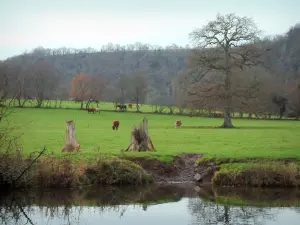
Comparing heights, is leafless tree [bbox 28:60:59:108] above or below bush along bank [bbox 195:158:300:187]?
above

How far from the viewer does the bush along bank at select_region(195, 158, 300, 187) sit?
19.6m

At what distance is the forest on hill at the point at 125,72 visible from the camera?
315ft

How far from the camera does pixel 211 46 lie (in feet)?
173

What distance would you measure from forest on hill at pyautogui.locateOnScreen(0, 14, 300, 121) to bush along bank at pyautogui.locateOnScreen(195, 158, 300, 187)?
192 ft

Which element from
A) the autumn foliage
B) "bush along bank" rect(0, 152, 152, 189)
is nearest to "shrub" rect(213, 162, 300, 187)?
"bush along bank" rect(0, 152, 152, 189)

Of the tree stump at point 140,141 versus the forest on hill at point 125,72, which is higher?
the forest on hill at point 125,72

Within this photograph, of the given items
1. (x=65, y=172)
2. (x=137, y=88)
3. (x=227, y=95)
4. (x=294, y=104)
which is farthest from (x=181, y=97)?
(x=65, y=172)

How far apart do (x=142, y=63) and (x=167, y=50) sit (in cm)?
1262

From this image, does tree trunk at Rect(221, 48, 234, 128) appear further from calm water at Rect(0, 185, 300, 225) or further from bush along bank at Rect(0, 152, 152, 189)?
calm water at Rect(0, 185, 300, 225)

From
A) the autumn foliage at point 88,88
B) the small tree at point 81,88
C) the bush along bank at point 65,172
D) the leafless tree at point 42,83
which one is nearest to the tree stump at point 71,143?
the bush along bank at point 65,172

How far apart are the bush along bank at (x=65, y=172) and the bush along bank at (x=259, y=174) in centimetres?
343

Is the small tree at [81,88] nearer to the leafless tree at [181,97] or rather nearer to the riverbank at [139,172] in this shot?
the leafless tree at [181,97]

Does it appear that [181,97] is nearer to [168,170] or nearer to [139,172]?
[168,170]

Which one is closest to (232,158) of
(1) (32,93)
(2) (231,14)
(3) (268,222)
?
(3) (268,222)
